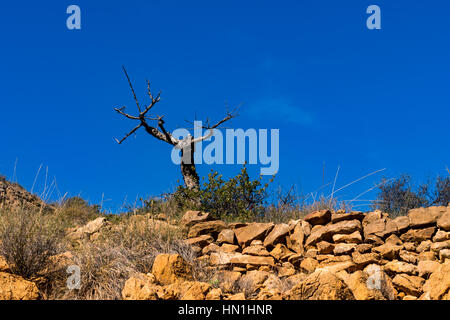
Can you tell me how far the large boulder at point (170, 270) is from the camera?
662 cm

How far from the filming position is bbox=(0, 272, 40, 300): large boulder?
6.04 m

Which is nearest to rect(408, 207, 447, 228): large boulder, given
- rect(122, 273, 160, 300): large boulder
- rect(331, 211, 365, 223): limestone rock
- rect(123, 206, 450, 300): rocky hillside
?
rect(123, 206, 450, 300): rocky hillside

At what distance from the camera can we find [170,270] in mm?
6641

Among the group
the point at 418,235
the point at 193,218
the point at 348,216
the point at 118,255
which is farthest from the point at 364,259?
the point at 118,255

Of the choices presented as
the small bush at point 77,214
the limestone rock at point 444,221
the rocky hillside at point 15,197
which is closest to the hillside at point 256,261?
the limestone rock at point 444,221

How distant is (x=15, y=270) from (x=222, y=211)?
6.19 meters

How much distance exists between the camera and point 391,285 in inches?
245

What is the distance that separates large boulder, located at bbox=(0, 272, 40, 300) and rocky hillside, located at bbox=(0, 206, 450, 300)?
0.04 feet

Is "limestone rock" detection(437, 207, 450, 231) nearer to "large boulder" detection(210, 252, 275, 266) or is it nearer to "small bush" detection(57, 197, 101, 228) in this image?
"large boulder" detection(210, 252, 275, 266)

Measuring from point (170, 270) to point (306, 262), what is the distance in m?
2.28

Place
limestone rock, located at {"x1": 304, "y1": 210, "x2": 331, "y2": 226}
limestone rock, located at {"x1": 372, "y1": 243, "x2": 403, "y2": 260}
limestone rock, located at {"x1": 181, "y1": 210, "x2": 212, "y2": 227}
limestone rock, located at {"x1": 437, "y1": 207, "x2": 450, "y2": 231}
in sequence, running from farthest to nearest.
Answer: limestone rock, located at {"x1": 181, "y1": 210, "x2": 212, "y2": 227} → limestone rock, located at {"x1": 304, "y1": 210, "x2": 331, "y2": 226} → limestone rock, located at {"x1": 437, "y1": 207, "x2": 450, "y2": 231} → limestone rock, located at {"x1": 372, "y1": 243, "x2": 403, "y2": 260}

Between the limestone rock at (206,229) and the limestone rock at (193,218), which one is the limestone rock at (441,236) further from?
the limestone rock at (193,218)

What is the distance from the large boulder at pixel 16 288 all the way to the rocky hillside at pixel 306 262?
0.04ft
